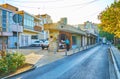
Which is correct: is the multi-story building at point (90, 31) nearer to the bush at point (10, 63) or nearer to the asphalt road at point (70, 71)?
the asphalt road at point (70, 71)

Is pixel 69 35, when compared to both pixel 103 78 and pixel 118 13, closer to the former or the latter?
pixel 118 13

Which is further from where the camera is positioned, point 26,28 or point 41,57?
point 26,28

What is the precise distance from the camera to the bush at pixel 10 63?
385 inches

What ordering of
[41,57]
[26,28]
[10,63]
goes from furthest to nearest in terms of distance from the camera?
[26,28]
[41,57]
[10,63]

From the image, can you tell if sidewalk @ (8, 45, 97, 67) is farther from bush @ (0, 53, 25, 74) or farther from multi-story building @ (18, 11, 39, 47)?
multi-story building @ (18, 11, 39, 47)

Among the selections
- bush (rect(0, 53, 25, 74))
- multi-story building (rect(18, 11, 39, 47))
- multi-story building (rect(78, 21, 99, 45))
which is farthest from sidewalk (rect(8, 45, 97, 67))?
multi-story building (rect(78, 21, 99, 45))

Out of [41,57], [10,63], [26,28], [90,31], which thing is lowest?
[41,57]

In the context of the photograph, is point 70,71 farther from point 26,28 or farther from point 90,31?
point 90,31

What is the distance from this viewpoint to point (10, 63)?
10719 mm

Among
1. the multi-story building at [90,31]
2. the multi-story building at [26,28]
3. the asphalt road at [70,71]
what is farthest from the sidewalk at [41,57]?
the multi-story building at [90,31]

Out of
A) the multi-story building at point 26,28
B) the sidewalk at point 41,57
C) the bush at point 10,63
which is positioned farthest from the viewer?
the multi-story building at point 26,28

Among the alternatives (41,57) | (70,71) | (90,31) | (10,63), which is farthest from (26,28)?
(90,31)

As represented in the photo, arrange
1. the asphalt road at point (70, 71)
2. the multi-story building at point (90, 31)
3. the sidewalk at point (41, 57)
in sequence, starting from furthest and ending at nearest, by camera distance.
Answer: the multi-story building at point (90, 31)
the sidewalk at point (41, 57)
the asphalt road at point (70, 71)

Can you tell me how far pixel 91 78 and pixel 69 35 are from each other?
22941mm
